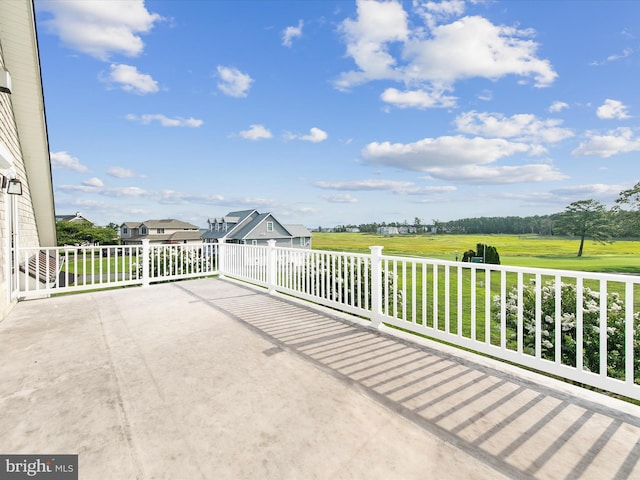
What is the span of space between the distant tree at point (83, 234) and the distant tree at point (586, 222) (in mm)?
38948

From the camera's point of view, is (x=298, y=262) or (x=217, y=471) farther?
(x=298, y=262)

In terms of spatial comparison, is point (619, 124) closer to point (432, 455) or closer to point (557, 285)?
point (557, 285)

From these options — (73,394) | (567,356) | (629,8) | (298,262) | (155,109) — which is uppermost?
(629,8)

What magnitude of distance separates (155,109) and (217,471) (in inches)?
655

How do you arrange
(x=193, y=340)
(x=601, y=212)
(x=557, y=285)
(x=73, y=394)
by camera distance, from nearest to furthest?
(x=73, y=394), (x=557, y=285), (x=193, y=340), (x=601, y=212)

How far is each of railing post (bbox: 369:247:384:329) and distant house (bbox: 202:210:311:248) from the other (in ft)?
67.8

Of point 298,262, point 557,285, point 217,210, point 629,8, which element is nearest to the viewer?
point 557,285

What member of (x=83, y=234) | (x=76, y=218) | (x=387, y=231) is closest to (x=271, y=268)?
(x=387, y=231)

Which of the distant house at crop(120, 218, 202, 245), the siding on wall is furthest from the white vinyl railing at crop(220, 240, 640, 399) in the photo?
the distant house at crop(120, 218, 202, 245)

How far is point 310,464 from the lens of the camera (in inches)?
58.2

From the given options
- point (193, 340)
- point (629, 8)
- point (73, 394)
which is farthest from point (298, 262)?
point (629, 8)

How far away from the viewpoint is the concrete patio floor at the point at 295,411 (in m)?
1.49

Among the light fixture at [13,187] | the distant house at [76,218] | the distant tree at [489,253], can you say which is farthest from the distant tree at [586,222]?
the distant house at [76,218]

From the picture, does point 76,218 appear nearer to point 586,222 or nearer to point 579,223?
point 579,223
